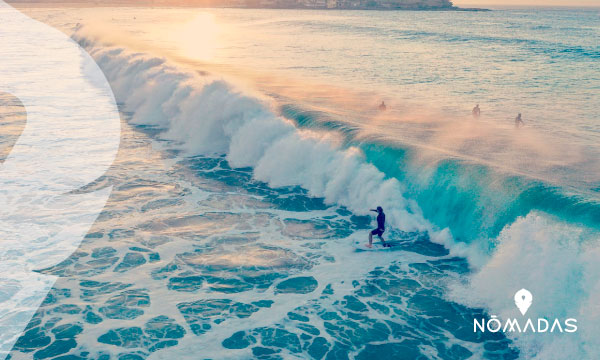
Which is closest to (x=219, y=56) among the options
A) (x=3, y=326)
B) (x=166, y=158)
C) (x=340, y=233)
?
(x=166, y=158)

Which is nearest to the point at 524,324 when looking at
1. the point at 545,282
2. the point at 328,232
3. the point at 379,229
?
the point at 545,282

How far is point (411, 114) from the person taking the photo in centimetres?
2850

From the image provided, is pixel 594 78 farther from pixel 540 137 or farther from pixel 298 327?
pixel 298 327

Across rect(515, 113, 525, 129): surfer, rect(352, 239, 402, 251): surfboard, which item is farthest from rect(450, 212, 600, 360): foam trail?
rect(515, 113, 525, 129): surfer

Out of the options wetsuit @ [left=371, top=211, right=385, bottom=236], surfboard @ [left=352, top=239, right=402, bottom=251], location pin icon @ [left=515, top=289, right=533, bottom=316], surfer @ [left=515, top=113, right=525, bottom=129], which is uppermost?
surfer @ [left=515, top=113, right=525, bottom=129]

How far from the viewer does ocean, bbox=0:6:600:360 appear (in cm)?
1081

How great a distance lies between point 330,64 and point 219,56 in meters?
12.5

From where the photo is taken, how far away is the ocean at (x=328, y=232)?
10812 millimetres

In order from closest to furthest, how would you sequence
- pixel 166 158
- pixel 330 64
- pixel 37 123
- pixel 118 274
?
1. pixel 118 274
2. pixel 166 158
3. pixel 37 123
4. pixel 330 64
